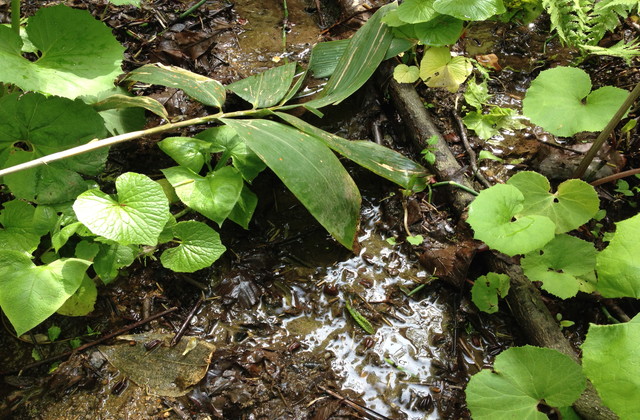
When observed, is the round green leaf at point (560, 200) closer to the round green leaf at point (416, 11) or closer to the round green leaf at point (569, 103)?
the round green leaf at point (569, 103)

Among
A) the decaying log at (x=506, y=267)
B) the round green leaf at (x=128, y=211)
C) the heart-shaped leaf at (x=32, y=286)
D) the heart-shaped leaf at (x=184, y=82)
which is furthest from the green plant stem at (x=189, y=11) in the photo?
the heart-shaped leaf at (x=32, y=286)

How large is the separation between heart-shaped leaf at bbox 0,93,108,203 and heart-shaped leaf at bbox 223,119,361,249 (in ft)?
1.88

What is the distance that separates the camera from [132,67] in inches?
99.0

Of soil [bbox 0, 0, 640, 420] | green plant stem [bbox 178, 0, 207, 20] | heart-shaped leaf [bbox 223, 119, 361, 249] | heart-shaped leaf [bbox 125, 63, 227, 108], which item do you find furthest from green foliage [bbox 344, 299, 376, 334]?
green plant stem [bbox 178, 0, 207, 20]

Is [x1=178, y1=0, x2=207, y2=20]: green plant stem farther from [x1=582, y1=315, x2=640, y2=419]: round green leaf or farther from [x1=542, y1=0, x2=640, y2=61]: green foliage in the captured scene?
[x1=582, y1=315, x2=640, y2=419]: round green leaf

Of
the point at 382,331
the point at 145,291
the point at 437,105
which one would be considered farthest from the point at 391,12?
the point at 145,291

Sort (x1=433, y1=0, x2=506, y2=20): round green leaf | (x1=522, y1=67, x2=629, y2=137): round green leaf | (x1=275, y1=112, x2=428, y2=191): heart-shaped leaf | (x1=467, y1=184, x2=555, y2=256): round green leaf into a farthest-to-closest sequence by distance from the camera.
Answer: (x1=433, y1=0, x2=506, y2=20): round green leaf → (x1=275, y1=112, x2=428, y2=191): heart-shaped leaf → (x1=522, y1=67, x2=629, y2=137): round green leaf → (x1=467, y1=184, x2=555, y2=256): round green leaf

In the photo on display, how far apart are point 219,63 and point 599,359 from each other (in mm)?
2435

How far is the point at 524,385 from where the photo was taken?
1402mm

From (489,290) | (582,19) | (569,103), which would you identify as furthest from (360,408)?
(582,19)

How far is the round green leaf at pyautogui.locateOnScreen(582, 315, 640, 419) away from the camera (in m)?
1.06

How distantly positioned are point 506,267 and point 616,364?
2.45ft

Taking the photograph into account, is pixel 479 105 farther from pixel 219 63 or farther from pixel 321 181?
pixel 219 63

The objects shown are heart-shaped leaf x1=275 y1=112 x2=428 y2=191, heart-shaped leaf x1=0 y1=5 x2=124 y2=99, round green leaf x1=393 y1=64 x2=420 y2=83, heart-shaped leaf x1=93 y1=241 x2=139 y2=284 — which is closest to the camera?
heart-shaped leaf x1=0 y1=5 x2=124 y2=99
